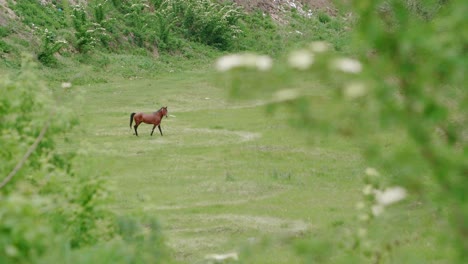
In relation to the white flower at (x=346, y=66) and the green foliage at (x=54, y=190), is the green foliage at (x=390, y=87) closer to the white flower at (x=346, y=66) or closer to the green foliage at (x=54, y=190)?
the white flower at (x=346, y=66)

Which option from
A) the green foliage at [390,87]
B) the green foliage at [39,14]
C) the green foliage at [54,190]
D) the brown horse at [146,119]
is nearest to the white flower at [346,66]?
the green foliage at [390,87]

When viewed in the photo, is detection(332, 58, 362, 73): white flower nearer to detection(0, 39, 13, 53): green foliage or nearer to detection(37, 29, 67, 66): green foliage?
detection(0, 39, 13, 53): green foliage

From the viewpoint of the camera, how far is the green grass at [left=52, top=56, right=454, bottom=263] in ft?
41.5

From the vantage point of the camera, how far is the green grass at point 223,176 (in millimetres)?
12656

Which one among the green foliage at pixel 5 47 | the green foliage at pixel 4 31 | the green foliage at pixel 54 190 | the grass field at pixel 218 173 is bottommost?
the grass field at pixel 218 173

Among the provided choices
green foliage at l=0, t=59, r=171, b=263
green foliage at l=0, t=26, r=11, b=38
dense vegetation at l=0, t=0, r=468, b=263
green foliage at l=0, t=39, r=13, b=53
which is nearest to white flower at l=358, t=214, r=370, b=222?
dense vegetation at l=0, t=0, r=468, b=263

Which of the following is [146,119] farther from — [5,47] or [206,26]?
[206,26]

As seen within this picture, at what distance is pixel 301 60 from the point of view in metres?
3.88

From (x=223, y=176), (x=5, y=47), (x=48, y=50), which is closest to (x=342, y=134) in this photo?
(x=223, y=176)

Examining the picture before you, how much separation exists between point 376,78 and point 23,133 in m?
6.25

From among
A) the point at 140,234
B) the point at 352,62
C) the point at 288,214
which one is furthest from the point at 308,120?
the point at 288,214

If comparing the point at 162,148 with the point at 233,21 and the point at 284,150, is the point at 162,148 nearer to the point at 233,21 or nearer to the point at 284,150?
the point at 284,150

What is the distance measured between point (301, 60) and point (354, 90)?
24cm

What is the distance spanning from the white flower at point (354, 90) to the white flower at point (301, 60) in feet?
0.60
